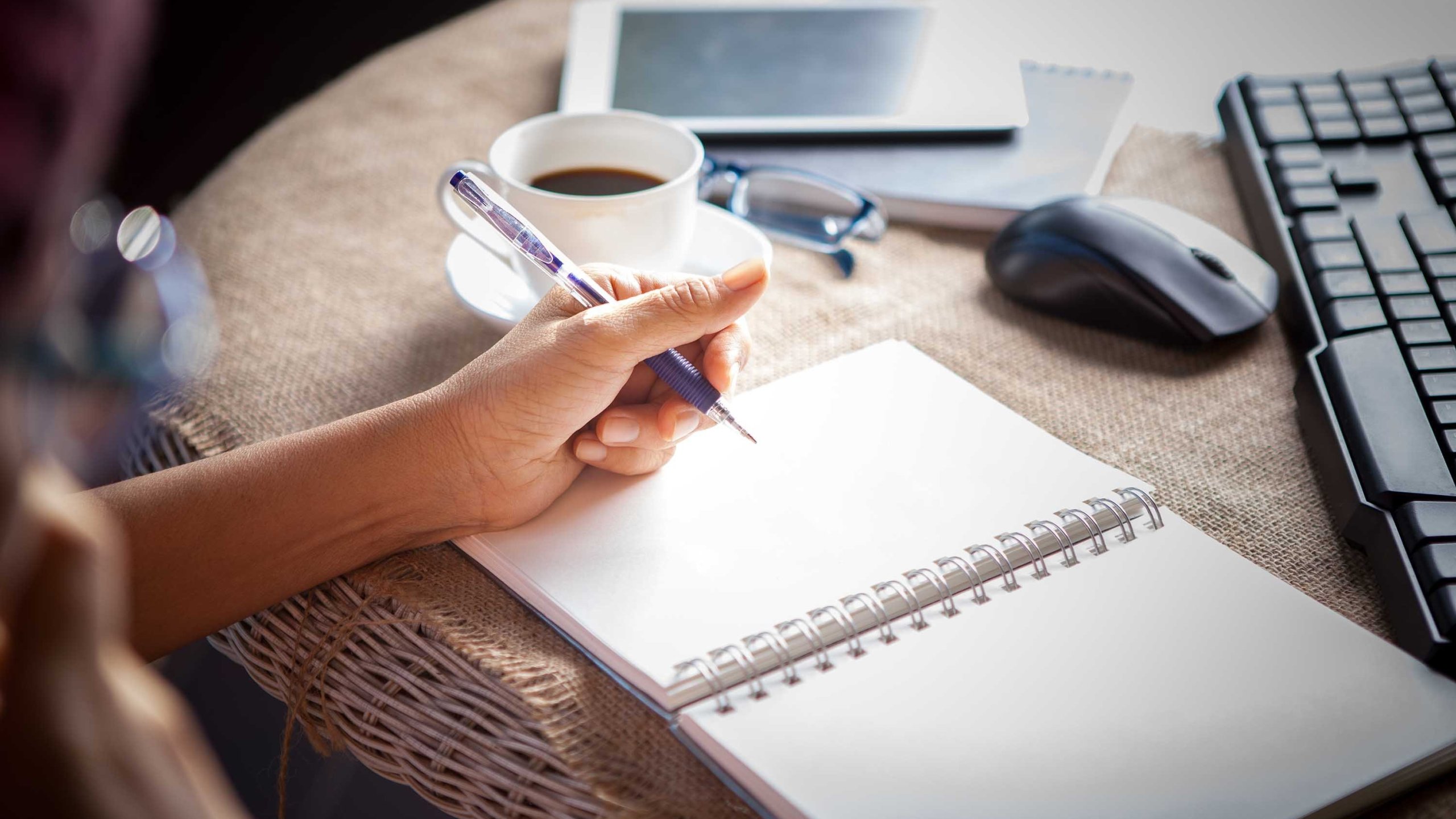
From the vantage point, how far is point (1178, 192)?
790 millimetres

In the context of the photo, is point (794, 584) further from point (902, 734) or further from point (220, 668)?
point (220, 668)

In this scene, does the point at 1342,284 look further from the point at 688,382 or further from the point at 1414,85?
the point at 688,382

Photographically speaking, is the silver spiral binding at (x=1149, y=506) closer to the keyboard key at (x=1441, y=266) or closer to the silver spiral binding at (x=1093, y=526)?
Answer: the silver spiral binding at (x=1093, y=526)

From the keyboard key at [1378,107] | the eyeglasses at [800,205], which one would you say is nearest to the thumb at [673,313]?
the eyeglasses at [800,205]

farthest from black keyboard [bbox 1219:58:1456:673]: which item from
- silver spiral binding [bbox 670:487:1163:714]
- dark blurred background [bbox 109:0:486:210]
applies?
dark blurred background [bbox 109:0:486:210]

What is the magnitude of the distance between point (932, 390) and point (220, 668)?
0.64 metres

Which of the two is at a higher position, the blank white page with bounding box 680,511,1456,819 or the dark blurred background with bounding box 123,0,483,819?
the dark blurred background with bounding box 123,0,483,819

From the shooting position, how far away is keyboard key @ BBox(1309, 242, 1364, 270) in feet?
2.04

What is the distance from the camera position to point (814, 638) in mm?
424

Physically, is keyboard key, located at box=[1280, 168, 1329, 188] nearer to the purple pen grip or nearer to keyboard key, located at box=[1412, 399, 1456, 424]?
keyboard key, located at box=[1412, 399, 1456, 424]

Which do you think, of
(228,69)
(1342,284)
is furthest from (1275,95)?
(228,69)

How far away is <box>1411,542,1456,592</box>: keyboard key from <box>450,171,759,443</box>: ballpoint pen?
324 millimetres

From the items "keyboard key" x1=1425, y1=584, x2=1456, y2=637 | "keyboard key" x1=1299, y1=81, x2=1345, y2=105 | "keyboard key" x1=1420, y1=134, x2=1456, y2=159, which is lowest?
A: "keyboard key" x1=1425, y1=584, x2=1456, y2=637

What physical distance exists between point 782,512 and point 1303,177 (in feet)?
1.57
